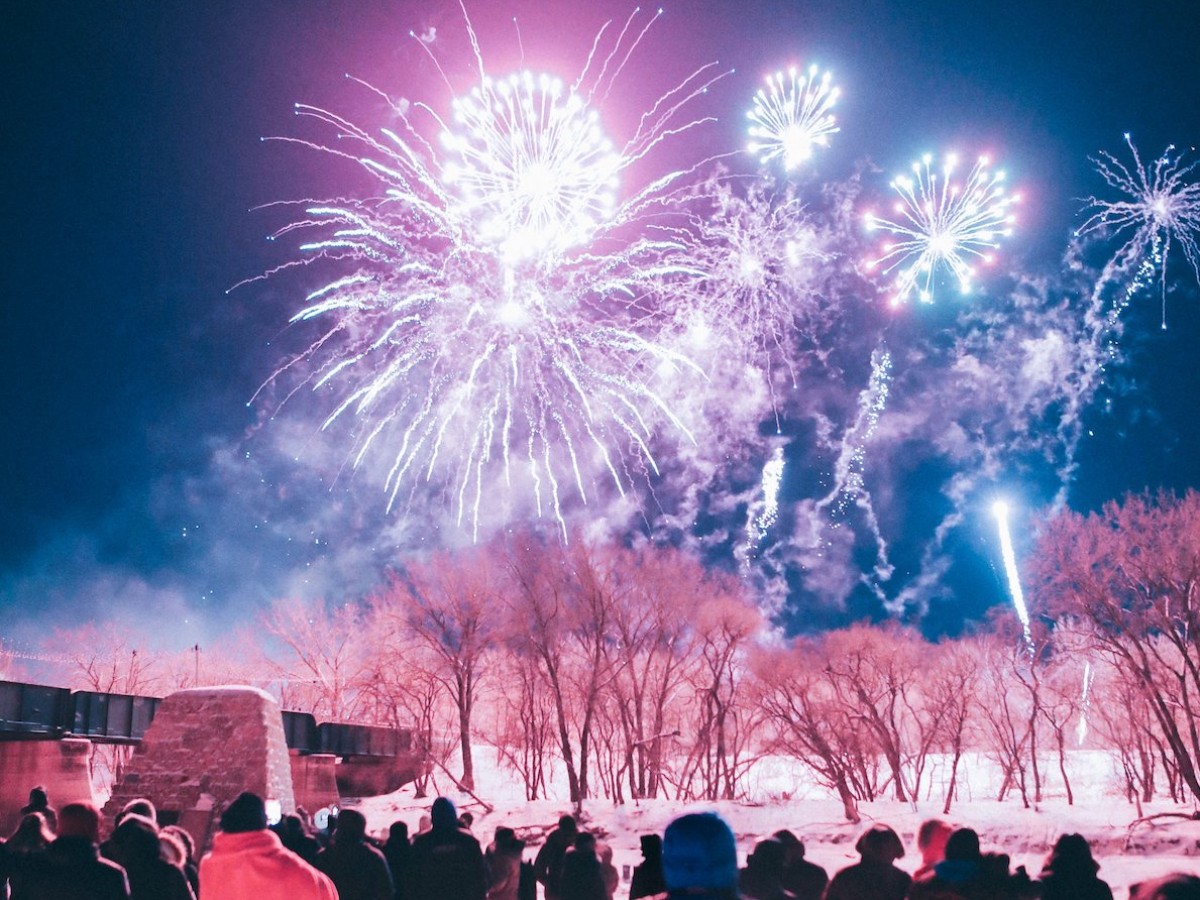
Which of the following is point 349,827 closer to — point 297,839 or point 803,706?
point 297,839

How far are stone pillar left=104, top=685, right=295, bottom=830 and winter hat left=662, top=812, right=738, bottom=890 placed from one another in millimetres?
19556

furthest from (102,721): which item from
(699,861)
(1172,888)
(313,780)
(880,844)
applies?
(1172,888)

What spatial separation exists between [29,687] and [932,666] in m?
38.2

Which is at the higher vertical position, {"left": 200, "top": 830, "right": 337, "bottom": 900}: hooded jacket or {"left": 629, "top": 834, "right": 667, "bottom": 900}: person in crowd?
{"left": 200, "top": 830, "right": 337, "bottom": 900}: hooded jacket

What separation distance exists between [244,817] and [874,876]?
351 cm

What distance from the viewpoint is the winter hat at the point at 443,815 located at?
6238 millimetres

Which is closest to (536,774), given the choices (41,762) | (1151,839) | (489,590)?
(489,590)

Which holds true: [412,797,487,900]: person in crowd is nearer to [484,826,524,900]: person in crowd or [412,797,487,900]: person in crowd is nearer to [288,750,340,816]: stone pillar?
[484,826,524,900]: person in crowd

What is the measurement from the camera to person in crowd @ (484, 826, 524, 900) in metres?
8.09

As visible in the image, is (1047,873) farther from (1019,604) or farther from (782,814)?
(1019,604)

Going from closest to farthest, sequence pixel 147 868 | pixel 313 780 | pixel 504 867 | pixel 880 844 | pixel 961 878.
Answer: pixel 961 878 → pixel 147 868 → pixel 880 844 → pixel 504 867 → pixel 313 780

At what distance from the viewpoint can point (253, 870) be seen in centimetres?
431

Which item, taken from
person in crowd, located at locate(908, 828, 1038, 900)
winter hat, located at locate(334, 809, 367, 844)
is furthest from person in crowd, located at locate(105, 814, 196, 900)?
person in crowd, located at locate(908, 828, 1038, 900)

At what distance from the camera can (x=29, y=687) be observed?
23.3m
